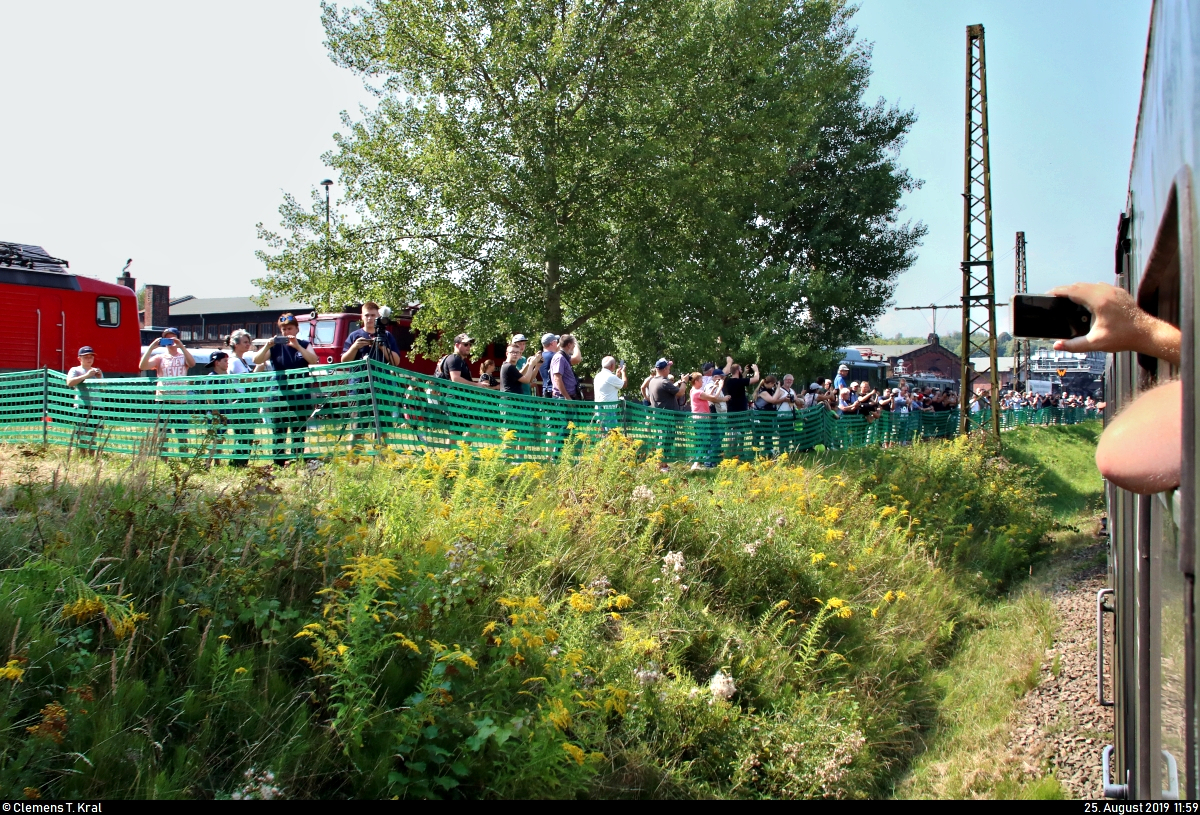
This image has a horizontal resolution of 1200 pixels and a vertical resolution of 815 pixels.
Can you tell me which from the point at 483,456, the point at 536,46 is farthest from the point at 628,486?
the point at 536,46

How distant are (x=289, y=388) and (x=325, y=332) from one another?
11.2 meters

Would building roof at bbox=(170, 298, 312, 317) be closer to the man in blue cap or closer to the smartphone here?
the man in blue cap

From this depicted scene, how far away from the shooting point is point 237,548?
4957 millimetres

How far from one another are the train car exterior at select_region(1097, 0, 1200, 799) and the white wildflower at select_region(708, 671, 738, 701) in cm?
312

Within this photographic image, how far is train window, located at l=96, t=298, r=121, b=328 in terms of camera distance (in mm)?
17359

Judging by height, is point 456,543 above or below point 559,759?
above

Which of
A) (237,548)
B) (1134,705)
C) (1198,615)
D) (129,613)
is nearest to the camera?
(1198,615)

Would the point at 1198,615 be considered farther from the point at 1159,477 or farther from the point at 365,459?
the point at 365,459

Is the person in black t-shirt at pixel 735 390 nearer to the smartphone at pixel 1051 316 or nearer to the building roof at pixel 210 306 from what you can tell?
the smartphone at pixel 1051 316

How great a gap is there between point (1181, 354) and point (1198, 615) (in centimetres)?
41

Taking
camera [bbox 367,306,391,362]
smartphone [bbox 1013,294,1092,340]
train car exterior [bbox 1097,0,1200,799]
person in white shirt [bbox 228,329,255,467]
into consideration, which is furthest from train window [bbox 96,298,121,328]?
smartphone [bbox 1013,294,1092,340]

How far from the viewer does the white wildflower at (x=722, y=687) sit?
19.9ft

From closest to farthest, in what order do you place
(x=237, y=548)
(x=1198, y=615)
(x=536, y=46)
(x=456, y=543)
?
(x=1198, y=615)
(x=237, y=548)
(x=456, y=543)
(x=536, y=46)

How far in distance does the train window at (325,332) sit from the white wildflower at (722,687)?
15470 millimetres
